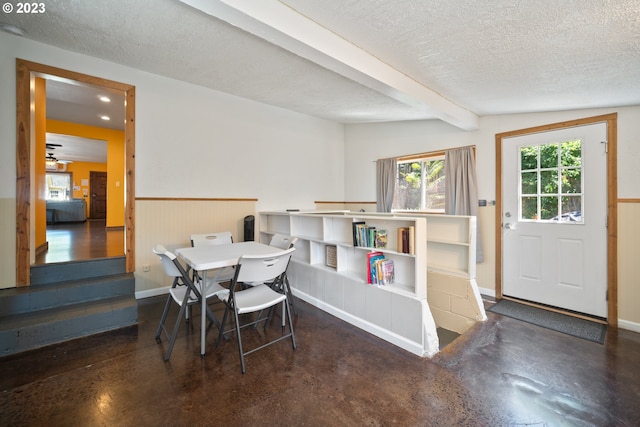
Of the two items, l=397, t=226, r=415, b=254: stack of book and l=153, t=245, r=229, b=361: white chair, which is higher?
l=397, t=226, r=415, b=254: stack of book

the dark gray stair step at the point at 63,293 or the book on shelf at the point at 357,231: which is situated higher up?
the book on shelf at the point at 357,231

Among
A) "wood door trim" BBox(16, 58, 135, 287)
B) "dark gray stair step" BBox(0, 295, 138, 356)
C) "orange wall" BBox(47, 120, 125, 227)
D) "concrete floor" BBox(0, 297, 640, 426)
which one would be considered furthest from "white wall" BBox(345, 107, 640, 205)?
"orange wall" BBox(47, 120, 125, 227)

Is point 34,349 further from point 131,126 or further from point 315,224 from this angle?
point 315,224

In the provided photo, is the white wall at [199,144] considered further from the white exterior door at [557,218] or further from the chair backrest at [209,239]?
the white exterior door at [557,218]

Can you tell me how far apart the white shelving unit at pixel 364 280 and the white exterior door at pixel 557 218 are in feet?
6.36

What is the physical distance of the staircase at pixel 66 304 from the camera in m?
2.19

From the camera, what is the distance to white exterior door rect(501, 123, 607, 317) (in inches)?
111

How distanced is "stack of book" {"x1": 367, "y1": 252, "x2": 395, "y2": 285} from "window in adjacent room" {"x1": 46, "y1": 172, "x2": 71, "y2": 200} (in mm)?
12311

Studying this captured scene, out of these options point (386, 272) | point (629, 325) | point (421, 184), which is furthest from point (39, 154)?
point (629, 325)

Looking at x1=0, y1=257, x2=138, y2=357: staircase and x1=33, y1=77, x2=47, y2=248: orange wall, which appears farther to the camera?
x1=33, y1=77, x2=47, y2=248: orange wall

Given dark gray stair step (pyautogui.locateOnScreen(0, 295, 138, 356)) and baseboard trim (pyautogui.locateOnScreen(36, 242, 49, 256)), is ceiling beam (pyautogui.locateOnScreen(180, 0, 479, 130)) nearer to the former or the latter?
dark gray stair step (pyautogui.locateOnScreen(0, 295, 138, 356))

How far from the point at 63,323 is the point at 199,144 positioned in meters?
2.42

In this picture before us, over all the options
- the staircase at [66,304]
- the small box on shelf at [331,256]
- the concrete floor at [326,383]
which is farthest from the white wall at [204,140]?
the concrete floor at [326,383]

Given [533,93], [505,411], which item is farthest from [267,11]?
[505,411]
